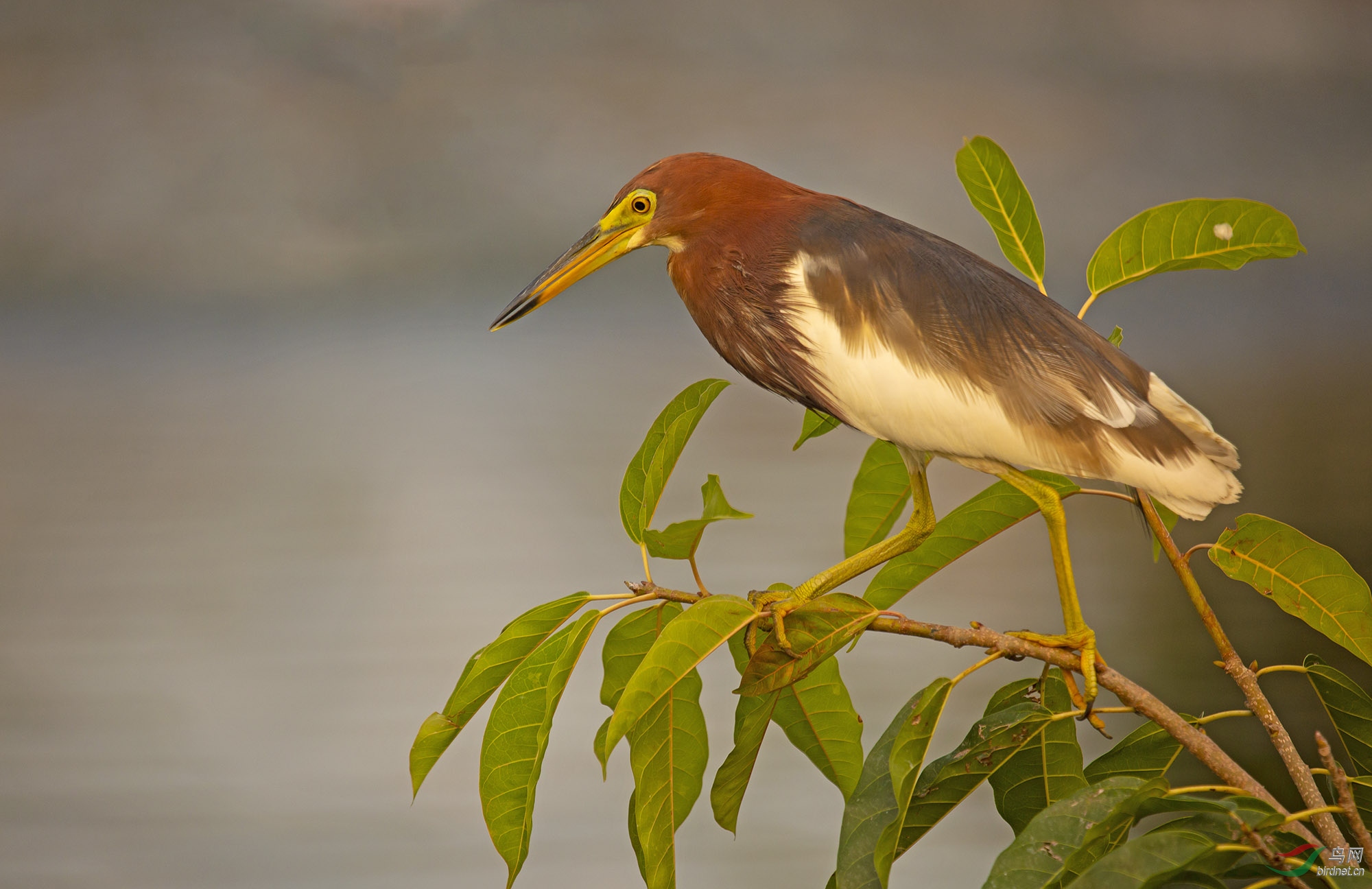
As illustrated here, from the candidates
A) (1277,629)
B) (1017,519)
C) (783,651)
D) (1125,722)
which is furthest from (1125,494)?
(1277,629)

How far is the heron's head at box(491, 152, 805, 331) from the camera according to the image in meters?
0.57

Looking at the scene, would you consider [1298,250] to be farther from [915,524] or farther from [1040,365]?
[915,524]

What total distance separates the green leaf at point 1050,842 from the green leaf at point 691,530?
16cm

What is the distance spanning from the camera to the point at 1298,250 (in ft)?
1.64

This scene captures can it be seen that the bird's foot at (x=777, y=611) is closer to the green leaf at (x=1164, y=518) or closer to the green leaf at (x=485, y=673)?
the green leaf at (x=485, y=673)

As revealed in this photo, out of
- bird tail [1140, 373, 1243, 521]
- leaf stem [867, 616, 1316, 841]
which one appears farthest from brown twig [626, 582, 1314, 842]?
bird tail [1140, 373, 1243, 521]

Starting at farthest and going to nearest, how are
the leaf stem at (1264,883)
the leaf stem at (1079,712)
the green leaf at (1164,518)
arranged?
the green leaf at (1164,518)
the leaf stem at (1079,712)
the leaf stem at (1264,883)

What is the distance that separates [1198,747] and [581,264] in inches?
16.1

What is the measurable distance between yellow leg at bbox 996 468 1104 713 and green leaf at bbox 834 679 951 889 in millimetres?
62

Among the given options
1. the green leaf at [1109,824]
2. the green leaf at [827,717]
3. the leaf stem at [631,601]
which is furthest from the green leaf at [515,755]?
the green leaf at [1109,824]

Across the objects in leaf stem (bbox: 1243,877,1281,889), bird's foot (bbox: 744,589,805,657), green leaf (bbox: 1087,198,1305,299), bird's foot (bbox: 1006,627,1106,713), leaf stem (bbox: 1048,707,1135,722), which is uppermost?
green leaf (bbox: 1087,198,1305,299)

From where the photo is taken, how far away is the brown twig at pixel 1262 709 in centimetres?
42

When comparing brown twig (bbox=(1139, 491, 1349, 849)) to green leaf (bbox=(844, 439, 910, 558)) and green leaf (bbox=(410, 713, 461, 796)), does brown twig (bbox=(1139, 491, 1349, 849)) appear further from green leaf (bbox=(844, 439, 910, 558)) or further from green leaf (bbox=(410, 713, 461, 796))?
green leaf (bbox=(410, 713, 461, 796))

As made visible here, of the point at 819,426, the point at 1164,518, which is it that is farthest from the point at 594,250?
the point at 1164,518
